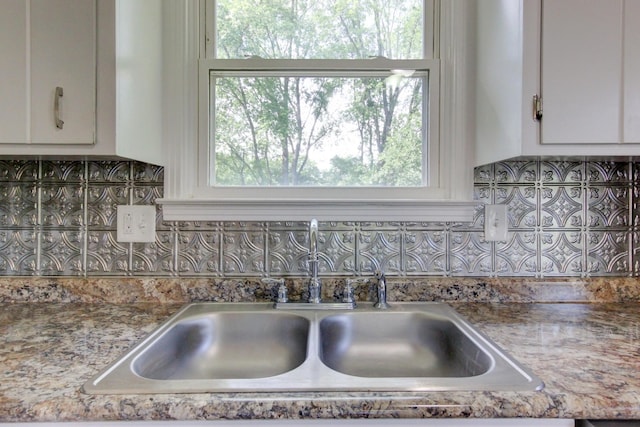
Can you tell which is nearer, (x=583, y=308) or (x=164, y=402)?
(x=164, y=402)

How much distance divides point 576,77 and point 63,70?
1359 mm

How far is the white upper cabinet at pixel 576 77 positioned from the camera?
94cm

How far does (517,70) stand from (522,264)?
0.66 metres

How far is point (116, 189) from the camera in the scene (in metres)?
1.24

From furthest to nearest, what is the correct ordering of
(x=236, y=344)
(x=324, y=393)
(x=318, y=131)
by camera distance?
(x=318, y=131)
(x=236, y=344)
(x=324, y=393)

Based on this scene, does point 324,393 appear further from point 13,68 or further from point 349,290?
point 13,68

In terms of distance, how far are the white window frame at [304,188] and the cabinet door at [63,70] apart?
306mm

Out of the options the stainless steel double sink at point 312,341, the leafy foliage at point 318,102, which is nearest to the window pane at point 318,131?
the leafy foliage at point 318,102

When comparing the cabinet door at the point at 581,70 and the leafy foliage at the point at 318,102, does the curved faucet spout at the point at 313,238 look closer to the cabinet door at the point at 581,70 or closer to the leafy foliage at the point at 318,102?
the leafy foliage at the point at 318,102

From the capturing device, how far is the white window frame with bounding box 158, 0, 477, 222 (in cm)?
122

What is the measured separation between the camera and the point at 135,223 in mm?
1236

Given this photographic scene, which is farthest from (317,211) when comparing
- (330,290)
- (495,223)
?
(495,223)

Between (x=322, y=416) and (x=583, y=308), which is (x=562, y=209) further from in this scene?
(x=322, y=416)

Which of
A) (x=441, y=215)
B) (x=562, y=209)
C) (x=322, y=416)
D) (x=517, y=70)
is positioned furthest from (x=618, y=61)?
(x=322, y=416)
